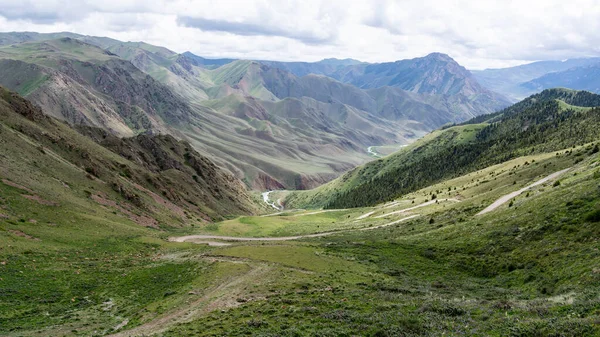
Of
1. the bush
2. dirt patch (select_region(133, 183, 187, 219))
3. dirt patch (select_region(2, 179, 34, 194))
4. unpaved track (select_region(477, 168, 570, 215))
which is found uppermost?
dirt patch (select_region(2, 179, 34, 194))

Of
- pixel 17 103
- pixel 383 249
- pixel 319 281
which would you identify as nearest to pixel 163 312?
pixel 319 281

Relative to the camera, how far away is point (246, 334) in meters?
27.0

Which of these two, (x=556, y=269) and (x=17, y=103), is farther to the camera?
(x=17, y=103)

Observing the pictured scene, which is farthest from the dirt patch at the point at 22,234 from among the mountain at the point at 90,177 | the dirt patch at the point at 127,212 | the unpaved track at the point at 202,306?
the dirt patch at the point at 127,212

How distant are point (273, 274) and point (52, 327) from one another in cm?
2082

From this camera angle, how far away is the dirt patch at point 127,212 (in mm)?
81812

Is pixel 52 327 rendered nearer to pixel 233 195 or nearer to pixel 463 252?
pixel 463 252

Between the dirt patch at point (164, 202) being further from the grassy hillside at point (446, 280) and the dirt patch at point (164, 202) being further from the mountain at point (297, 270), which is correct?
the grassy hillside at point (446, 280)

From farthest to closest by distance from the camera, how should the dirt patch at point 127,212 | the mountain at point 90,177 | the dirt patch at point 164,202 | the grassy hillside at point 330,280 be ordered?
the dirt patch at point 164,202, the dirt patch at point 127,212, the mountain at point 90,177, the grassy hillside at point 330,280

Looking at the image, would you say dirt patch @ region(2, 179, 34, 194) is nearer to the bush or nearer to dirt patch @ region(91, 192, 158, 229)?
dirt patch @ region(91, 192, 158, 229)

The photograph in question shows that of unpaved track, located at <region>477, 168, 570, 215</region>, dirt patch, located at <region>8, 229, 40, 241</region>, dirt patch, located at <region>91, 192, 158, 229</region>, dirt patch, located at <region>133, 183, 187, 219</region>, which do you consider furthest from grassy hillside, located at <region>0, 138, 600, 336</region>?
dirt patch, located at <region>133, 183, 187, 219</region>

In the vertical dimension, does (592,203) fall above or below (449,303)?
above

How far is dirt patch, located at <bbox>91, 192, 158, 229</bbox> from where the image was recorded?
268 feet

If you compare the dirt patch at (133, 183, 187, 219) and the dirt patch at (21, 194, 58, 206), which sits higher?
the dirt patch at (21, 194, 58, 206)
